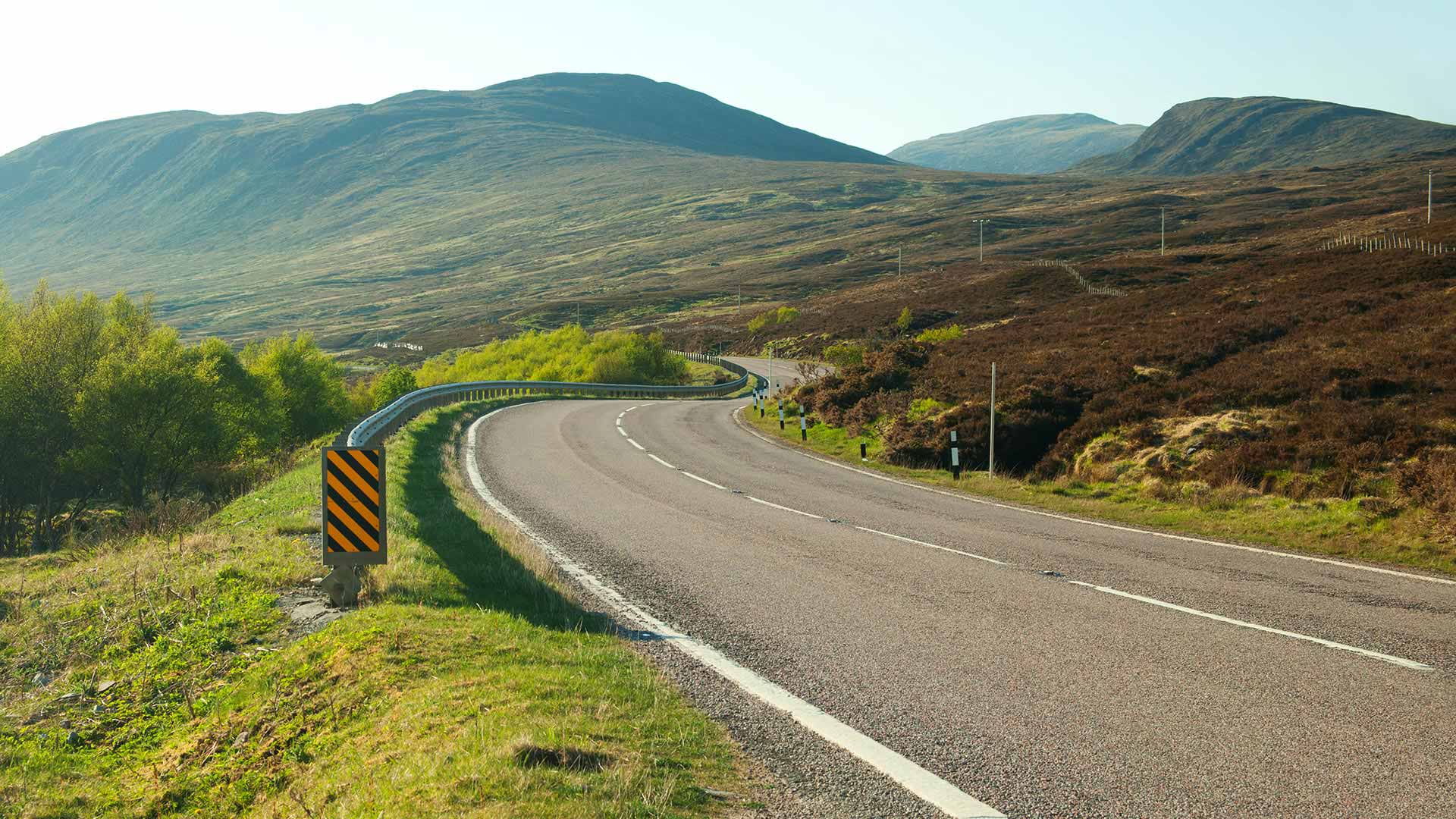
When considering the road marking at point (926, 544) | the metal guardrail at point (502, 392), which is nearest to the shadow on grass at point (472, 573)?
the metal guardrail at point (502, 392)

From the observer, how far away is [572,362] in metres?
55.5

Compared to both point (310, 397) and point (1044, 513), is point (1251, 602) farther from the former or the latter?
point (310, 397)

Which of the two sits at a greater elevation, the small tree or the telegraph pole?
the telegraph pole

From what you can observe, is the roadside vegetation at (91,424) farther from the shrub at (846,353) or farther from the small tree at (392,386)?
the shrub at (846,353)

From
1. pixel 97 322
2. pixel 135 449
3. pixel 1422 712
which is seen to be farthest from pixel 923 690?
pixel 97 322

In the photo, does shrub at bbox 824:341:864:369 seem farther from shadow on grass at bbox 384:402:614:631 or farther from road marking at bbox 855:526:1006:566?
road marking at bbox 855:526:1006:566

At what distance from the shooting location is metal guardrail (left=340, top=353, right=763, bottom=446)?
17.6 meters

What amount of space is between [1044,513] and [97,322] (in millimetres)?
32104

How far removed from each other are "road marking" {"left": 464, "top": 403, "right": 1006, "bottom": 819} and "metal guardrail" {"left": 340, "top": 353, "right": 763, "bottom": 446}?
25.8 feet

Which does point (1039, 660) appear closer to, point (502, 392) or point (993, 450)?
point (993, 450)

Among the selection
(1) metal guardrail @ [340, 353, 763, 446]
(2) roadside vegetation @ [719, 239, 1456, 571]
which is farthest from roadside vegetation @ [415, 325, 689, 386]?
(2) roadside vegetation @ [719, 239, 1456, 571]

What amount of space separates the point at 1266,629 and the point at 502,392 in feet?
118

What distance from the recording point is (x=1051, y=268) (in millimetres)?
68500

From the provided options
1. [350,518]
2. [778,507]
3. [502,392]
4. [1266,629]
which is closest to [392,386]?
[502,392]
